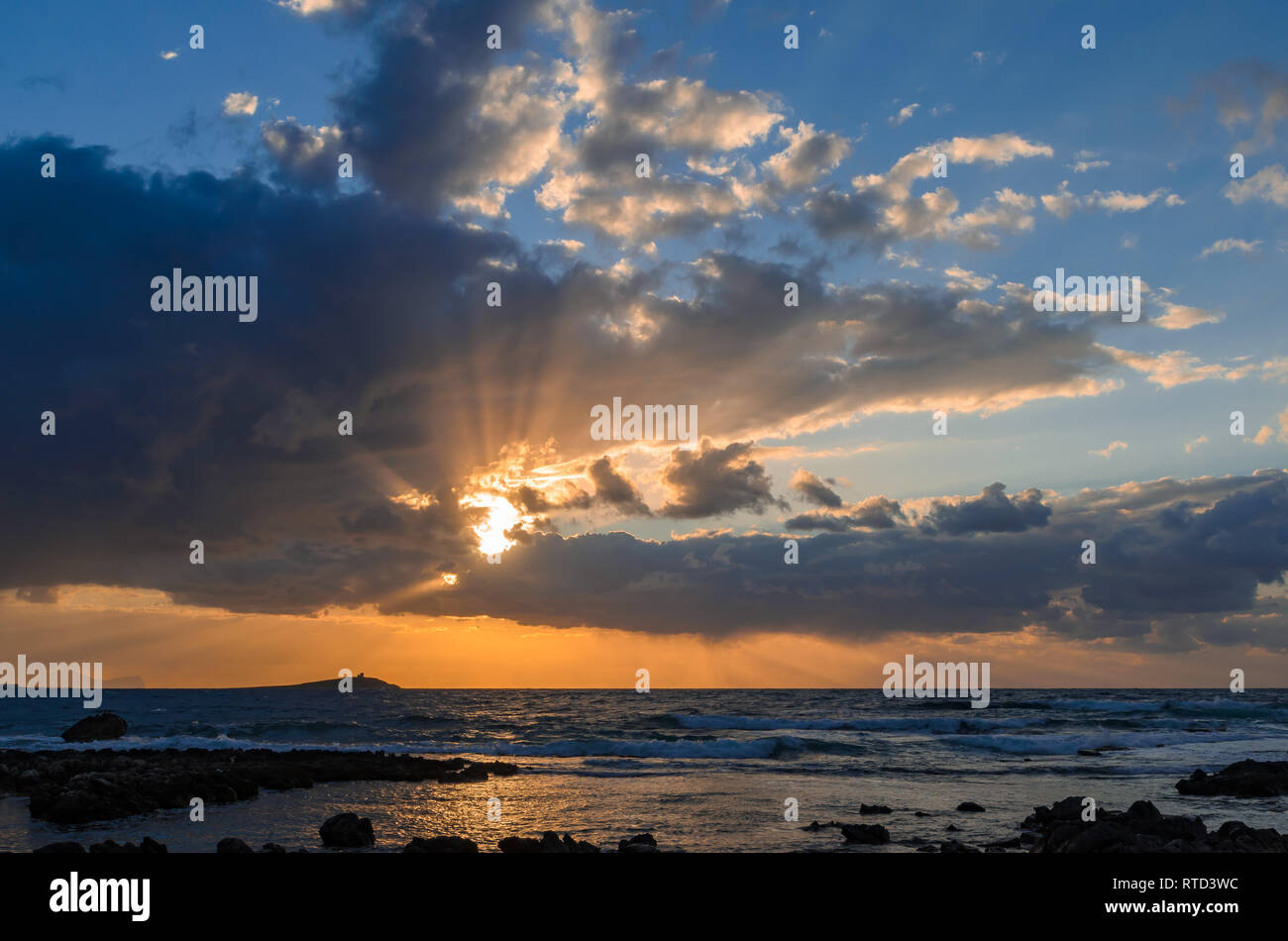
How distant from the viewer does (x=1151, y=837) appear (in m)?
16.0

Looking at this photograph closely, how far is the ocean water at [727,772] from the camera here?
2244cm

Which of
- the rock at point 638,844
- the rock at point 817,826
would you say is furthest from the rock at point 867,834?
the rock at point 638,844

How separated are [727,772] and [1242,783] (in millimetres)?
21006

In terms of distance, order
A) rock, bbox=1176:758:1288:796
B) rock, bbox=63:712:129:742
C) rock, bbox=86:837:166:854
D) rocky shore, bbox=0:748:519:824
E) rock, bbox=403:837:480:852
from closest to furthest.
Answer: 1. rock, bbox=86:837:166:854
2. rock, bbox=403:837:480:852
3. rocky shore, bbox=0:748:519:824
4. rock, bbox=1176:758:1288:796
5. rock, bbox=63:712:129:742

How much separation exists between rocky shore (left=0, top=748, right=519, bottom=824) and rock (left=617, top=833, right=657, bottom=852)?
15.8m

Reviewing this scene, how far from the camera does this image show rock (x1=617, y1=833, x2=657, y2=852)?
60.0 feet

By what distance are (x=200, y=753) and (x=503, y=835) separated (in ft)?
85.4

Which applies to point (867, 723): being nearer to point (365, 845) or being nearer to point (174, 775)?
point (174, 775)

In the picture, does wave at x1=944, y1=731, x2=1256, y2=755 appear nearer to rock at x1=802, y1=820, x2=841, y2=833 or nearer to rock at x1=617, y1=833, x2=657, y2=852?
rock at x1=802, y1=820, x2=841, y2=833

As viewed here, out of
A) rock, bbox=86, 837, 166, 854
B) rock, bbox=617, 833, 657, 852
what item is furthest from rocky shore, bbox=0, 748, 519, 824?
rock, bbox=617, 833, 657, 852
